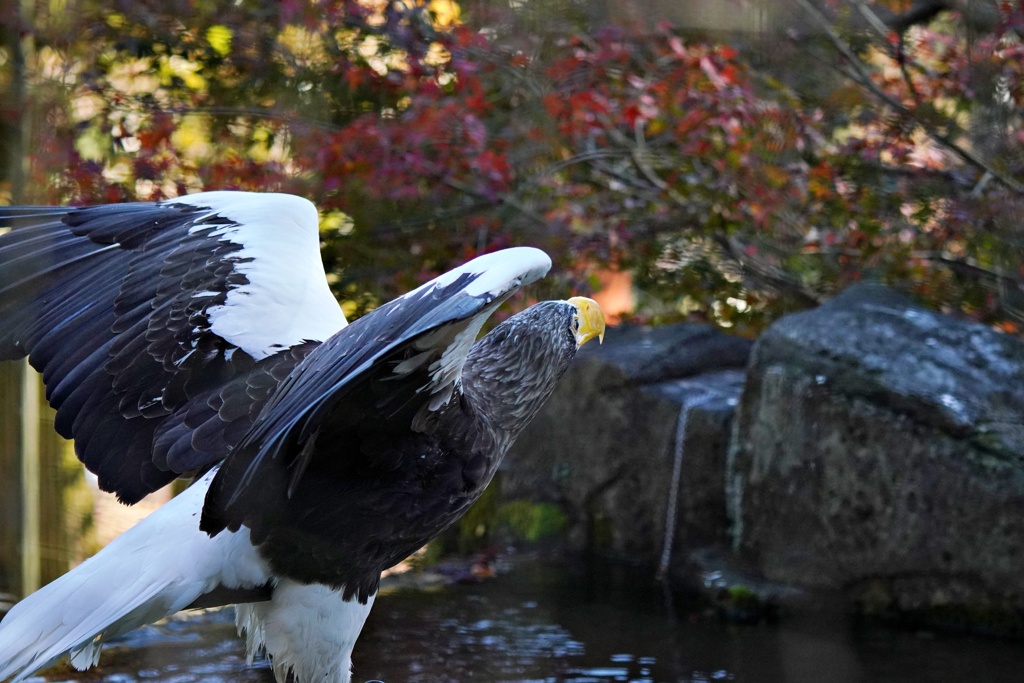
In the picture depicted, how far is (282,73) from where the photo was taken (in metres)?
4.14

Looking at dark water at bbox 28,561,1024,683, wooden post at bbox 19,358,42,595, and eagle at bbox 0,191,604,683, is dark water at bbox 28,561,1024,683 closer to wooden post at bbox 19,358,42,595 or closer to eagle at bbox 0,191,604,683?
wooden post at bbox 19,358,42,595

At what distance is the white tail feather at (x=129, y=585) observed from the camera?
6.68 ft

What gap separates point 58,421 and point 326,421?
0.74m

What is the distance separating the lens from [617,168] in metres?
5.25

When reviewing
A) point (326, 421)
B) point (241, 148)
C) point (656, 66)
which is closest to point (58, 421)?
point (326, 421)

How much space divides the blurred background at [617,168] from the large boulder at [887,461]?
2 centimetres

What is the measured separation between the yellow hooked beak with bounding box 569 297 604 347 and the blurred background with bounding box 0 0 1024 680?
44.4 inches

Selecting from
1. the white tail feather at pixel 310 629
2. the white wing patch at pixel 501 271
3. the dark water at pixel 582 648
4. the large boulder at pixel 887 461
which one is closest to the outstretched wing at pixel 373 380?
the white wing patch at pixel 501 271

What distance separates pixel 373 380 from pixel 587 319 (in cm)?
84

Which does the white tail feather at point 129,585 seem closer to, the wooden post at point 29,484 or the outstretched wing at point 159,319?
the outstretched wing at point 159,319

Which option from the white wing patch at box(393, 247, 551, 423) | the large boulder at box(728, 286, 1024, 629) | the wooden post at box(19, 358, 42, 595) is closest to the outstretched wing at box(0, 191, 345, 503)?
the white wing patch at box(393, 247, 551, 423)

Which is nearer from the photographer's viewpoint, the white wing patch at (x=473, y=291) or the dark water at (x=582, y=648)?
the white wing patch at (x=473, y=291)

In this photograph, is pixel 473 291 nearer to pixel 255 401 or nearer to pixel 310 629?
pixel 255 401

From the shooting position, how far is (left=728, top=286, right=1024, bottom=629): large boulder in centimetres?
351
